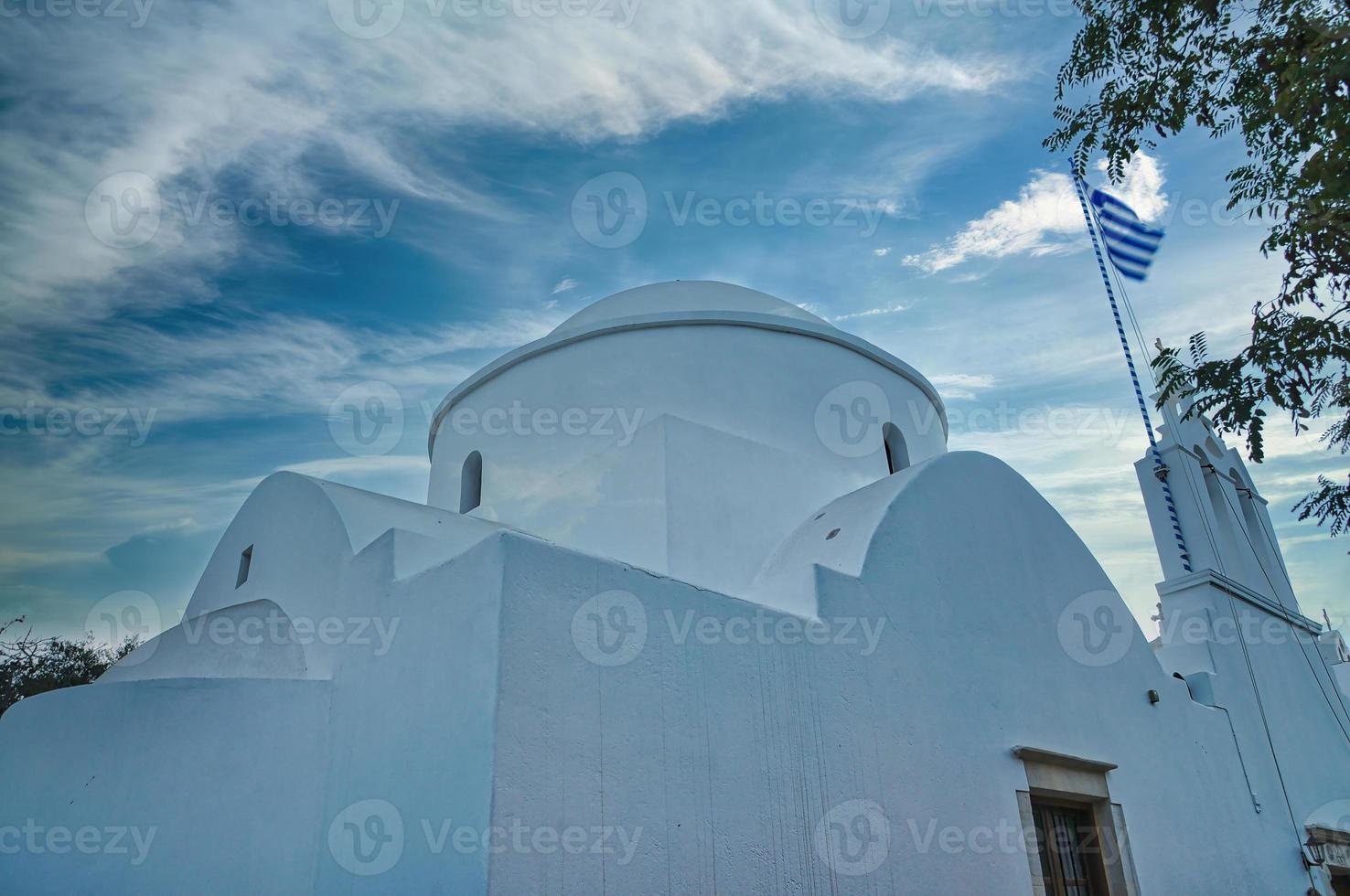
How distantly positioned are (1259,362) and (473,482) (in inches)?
282

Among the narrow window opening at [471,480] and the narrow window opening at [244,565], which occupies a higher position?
the narrow window opening at [471,480]

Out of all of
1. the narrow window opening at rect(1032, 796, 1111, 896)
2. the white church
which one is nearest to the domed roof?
the white church

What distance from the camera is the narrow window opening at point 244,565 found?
7.43 m

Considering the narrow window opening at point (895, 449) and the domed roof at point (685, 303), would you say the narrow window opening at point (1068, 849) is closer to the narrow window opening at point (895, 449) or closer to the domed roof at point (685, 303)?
the narrow window opening at point (895, 449)

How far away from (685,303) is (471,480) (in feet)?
10.1

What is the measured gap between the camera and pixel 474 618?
4547 millimetres

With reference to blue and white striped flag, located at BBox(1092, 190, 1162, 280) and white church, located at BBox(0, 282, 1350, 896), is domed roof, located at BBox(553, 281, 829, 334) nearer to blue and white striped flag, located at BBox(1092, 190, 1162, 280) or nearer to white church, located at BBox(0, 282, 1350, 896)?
white church, located at BBox(0, 282, 1350, 896)

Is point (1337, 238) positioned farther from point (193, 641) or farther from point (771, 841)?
point (193, 641)

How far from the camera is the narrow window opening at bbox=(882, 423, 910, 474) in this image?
31.5 feet

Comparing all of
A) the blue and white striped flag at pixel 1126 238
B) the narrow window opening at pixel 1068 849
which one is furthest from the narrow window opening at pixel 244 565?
the blue and white striped flag at pixel 1126 238

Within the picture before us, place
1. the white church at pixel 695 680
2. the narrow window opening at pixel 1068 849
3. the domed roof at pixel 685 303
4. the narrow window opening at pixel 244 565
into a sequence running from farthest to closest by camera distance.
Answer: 1. the domed roof at pixel 685 303
2. the narrow window opening at pixel 244 565
3. the narrow window opening at pixel 1068 849
4. the white church at pixel 695 680

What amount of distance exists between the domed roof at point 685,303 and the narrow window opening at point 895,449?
4.40 ft

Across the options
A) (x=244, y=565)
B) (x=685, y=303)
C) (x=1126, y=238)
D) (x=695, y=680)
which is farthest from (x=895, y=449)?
(x=244, y=565)

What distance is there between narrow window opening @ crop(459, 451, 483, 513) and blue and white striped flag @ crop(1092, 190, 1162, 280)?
7.55 m
